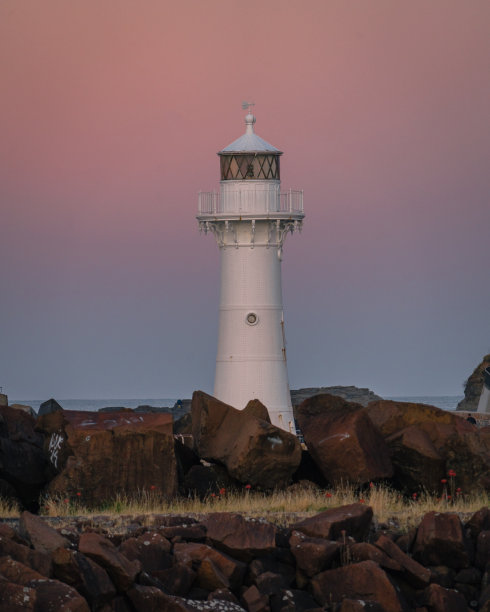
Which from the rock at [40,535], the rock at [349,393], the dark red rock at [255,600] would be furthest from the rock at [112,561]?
the rock at [349,393]

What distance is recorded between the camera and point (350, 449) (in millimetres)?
23688

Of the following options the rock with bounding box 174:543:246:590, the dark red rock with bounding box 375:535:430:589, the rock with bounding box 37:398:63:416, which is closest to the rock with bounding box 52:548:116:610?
the rock with bounding box 174:543:246:590

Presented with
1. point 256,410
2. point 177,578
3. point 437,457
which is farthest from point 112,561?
point 256,410

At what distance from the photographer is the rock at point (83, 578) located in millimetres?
17094

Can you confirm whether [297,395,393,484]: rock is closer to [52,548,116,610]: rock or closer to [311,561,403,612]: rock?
[311,561,403,612]: rock

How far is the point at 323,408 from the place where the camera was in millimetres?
27750

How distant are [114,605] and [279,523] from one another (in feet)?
12.8

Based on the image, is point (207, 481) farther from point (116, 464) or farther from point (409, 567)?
point (409, 567)

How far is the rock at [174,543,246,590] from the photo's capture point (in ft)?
60.6

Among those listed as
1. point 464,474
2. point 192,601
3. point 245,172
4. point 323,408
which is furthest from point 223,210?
point 192,601

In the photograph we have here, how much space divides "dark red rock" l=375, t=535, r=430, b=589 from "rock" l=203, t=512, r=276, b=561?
1568 mm

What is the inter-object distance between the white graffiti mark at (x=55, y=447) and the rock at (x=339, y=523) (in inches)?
235

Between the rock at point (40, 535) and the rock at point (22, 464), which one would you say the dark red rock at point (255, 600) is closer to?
the rock at point (40, 535)

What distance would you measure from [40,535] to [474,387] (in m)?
64.8
